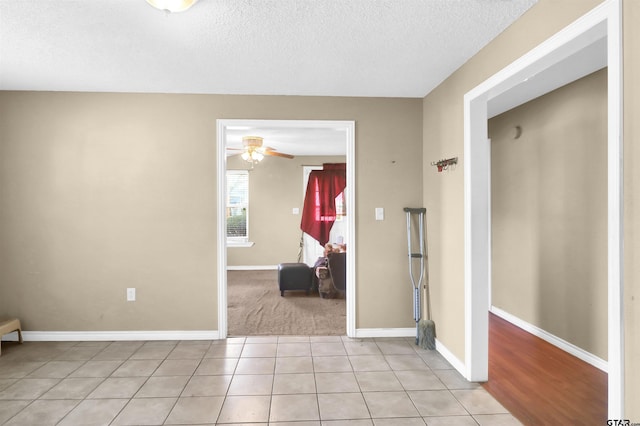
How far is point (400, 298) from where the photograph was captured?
374 cm

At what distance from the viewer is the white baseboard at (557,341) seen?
297 centimetres

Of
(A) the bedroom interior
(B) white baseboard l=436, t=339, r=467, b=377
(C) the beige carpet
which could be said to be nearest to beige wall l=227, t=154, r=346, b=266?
(A) the bedroom interior

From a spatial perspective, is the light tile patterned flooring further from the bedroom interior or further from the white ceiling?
the white ceiling

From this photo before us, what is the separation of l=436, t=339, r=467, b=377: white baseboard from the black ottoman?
2.42 metres

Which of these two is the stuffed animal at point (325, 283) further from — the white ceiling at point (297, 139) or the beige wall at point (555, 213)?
the beige wall at point (555, 213)

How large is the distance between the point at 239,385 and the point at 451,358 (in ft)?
5.45

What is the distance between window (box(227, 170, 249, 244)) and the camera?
306 inches

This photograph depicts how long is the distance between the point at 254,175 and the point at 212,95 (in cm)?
416

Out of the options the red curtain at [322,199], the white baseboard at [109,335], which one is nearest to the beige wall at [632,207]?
the white baseboard at [109,335]

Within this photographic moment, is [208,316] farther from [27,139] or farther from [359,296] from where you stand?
[27,139]

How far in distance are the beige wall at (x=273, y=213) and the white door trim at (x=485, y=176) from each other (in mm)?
5136

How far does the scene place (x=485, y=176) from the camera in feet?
9.14

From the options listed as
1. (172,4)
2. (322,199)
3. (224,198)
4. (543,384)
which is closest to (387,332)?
(543,384)

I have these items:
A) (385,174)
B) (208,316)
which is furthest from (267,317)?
Answer: (385,174)
